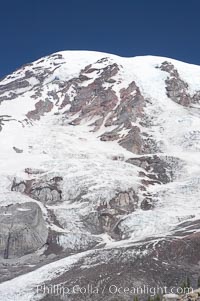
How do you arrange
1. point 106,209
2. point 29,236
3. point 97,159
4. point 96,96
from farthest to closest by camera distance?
point 96,96 < point 97,159 < point 106,209 < point 29,236

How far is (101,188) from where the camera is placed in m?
111

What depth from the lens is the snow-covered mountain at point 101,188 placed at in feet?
247

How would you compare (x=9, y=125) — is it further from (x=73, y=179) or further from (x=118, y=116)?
(x=73, y=179)

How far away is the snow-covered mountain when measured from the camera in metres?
75.2

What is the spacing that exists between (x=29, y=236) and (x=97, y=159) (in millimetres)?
39084

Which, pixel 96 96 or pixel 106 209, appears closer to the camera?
pixel 106 209

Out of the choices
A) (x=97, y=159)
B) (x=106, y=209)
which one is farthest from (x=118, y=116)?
(x=106, y=209)

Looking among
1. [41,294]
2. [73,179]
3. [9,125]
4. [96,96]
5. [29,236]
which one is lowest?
[41,294]

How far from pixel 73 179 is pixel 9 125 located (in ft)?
166

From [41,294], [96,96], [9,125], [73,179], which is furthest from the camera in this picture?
[96,96]

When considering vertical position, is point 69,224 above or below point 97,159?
below

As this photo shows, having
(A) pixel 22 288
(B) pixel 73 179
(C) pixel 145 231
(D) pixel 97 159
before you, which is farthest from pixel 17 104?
(A) pixel 22 288

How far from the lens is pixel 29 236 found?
3745 inches

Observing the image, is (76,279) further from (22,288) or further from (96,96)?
(96,96)
